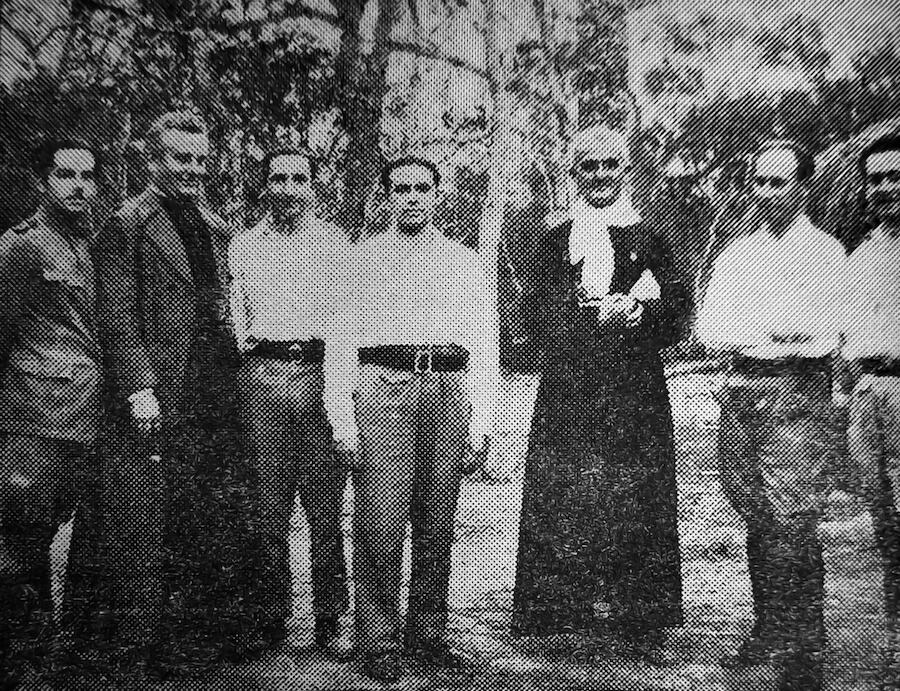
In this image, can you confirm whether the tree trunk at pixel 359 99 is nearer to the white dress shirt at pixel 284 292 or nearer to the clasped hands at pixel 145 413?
the white dress shirt at pixel 284 292

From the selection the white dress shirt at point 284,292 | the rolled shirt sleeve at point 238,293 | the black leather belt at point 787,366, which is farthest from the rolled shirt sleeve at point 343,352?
the black leather belt at point 787,366

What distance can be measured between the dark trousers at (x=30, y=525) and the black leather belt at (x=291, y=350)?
20.1 inches

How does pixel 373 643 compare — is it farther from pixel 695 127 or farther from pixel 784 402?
pixel 695 127

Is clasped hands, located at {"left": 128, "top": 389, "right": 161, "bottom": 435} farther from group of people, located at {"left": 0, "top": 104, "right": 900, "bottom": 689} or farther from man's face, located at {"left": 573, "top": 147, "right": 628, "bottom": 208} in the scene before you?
man's face, located at {"left": 573, "top": 147, "right": 628, "bottom": 208}

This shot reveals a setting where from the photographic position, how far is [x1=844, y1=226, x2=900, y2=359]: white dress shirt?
72.0 inches

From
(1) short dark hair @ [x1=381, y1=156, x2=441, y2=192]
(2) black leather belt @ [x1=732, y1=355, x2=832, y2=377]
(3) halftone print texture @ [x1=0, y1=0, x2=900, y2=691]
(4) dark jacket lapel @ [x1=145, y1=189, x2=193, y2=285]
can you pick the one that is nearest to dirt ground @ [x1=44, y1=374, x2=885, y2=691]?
(3) halftone print texture @ [x1=0, y1=0, x2=900, y2=691]

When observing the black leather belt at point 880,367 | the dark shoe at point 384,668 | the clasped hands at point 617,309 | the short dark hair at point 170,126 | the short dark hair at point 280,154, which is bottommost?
the dark shoe at point 384,668

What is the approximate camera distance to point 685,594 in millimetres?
1820

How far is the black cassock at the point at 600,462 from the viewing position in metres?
1.82

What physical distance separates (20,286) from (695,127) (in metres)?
1.72

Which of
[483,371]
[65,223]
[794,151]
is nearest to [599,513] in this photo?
[483,371]

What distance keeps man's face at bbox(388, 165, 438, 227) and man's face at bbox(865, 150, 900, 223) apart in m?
1.11

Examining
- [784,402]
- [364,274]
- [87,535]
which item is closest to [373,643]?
[87,535]

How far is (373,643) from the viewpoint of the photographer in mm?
1830
